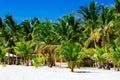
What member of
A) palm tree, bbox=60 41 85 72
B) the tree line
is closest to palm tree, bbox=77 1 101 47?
the tree line

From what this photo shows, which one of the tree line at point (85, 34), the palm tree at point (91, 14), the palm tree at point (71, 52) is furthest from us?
the palm tree at point (91, 14)

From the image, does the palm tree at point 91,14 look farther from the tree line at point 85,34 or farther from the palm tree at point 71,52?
the palm tree at point 71,52

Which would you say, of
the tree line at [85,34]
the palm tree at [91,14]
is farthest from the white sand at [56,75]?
the palm tree at [91,14]

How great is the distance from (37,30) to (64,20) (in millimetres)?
6010

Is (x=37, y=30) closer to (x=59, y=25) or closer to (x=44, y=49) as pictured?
(x=44, y=49)

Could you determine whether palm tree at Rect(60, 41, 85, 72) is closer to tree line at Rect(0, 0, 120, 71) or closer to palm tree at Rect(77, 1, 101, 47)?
tree line at Rect(0, 0, 120, 71)

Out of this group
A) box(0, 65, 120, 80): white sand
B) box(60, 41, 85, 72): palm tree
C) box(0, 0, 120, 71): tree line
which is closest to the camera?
box(0, 65, 120, 80): white sand

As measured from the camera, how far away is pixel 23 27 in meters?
47.0

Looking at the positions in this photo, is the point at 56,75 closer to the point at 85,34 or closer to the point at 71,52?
the point at 71,52

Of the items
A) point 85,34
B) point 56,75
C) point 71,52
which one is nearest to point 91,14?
point 85,34

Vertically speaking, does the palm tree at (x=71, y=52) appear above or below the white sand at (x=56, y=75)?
above

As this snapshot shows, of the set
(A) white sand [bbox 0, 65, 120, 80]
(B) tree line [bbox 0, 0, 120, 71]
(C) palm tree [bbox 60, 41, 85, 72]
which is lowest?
(A) white sand [bbox 0, 65, 120, 80]

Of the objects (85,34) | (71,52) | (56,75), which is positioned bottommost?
(56,75)

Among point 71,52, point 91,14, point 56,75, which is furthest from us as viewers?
point 91,14
